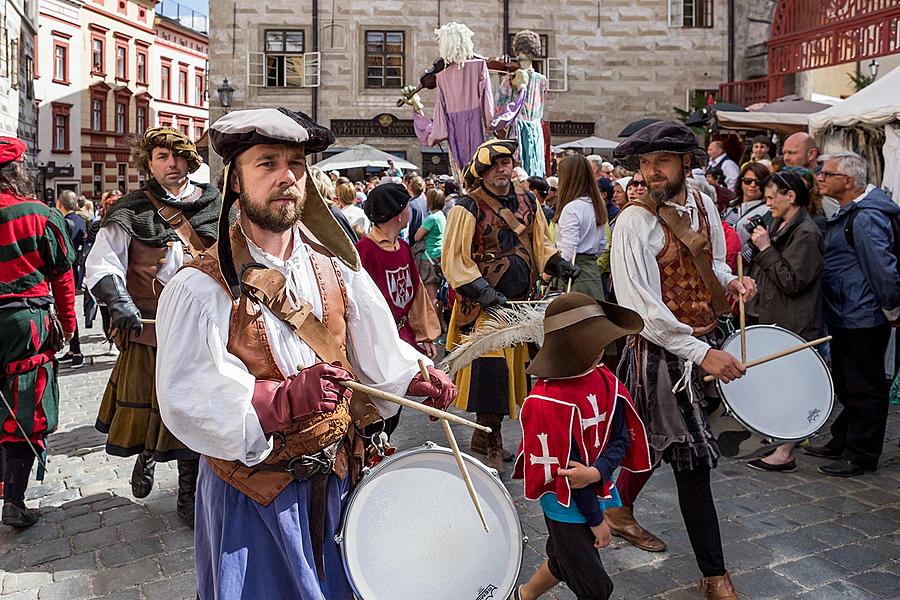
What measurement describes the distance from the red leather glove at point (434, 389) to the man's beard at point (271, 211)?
0.60 meters

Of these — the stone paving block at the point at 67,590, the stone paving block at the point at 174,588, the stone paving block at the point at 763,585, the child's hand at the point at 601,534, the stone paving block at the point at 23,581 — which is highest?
the child's hand at the point at 601,534

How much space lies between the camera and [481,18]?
2344 cm

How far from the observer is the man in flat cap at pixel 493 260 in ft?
17.7

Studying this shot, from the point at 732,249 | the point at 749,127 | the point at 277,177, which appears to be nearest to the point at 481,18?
the point at 749,127

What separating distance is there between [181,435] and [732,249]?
16.0 ft

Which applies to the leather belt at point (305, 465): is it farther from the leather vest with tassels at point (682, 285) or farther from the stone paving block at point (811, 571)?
the stone paving block at point (811, 571)

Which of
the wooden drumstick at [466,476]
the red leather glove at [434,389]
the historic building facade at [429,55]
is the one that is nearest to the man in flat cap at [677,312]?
the red leather glove at [434,389]

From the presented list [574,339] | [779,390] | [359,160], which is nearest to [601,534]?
[574,339]

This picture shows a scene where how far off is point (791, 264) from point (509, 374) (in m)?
1.94

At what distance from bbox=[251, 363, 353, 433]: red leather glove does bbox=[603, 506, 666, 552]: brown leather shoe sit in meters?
2.39

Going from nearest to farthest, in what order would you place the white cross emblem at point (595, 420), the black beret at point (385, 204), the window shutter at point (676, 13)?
1. the white cross emblem at point (595, 420)
2. the black beret at point (385, 204)
3. the window shutter at point (676, 13)

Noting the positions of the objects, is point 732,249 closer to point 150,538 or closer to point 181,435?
point 150,538

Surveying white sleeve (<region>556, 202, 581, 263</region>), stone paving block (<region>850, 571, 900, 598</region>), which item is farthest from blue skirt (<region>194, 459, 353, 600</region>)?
white sleeve (<region>556, 202, 581, 263</region>)

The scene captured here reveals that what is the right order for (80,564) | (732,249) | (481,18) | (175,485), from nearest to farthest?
(80,564), (175,485), (732,249), (481,18)
